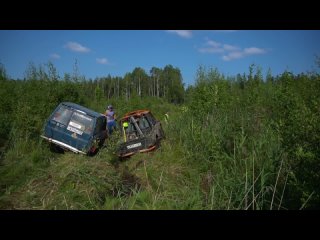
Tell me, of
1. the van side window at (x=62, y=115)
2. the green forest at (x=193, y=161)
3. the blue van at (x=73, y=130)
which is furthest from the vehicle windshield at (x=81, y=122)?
the green forest at (x=193, y=161)

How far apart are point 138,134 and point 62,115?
3007 millimetres

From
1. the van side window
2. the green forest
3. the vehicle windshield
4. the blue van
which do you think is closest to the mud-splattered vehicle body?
the green forest

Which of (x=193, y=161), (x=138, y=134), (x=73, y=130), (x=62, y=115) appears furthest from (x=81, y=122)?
(x=193, y=161)

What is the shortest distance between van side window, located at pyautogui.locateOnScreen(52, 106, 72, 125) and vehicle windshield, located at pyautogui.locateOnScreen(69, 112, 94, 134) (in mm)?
173

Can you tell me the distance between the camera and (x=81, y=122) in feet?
36.3

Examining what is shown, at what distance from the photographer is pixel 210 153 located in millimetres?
8312

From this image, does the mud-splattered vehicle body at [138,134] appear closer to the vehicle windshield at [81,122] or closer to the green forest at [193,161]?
the green forest at [193,161]

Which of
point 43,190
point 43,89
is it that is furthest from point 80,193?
point 43,89

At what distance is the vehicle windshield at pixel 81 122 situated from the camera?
36.0 feet

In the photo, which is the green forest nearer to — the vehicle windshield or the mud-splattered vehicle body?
the mud-splattered vehicle body

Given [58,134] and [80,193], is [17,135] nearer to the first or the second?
[58,134]

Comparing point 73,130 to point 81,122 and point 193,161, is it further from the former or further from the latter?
point 193,161

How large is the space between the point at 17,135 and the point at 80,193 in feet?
20.1

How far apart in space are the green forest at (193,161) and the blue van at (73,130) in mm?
595
